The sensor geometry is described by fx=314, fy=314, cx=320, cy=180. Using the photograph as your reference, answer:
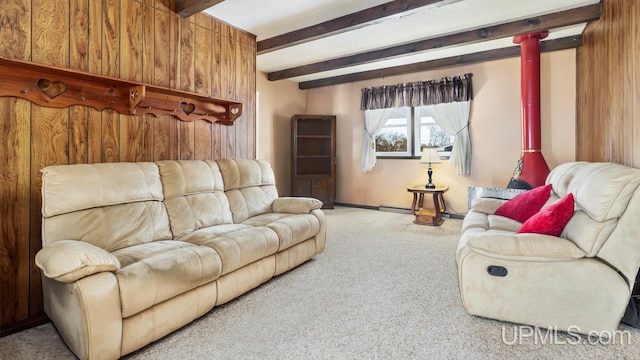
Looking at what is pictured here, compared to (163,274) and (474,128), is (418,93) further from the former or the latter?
(163,274)

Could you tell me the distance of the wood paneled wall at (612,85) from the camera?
2.50 m

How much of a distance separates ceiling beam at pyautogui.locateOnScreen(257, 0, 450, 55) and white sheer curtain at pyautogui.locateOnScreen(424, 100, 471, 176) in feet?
8.24

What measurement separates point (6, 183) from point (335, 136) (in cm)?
498

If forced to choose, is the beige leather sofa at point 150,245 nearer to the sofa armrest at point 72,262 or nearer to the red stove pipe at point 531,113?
the sofa armrest at point 72,262

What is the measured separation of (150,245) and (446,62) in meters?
4.79

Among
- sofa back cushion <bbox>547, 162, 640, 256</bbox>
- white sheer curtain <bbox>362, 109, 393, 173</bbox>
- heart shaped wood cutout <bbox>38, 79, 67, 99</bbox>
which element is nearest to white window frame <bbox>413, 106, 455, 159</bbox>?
white sheer curtain <bbox>362, 109, 393, 173</bbox>

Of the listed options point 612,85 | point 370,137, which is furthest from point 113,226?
point 370,137

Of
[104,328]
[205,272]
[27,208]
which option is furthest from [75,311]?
[27,208]

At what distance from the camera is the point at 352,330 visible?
1904mm

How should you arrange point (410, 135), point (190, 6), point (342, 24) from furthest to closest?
point (410, 135), point (342, 24), point (190, 6)

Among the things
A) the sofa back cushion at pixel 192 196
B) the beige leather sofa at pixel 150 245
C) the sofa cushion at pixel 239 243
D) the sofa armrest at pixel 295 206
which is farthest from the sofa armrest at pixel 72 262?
the sofa armrest at pixel 295 206

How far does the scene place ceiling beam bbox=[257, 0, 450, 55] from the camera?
3002 millimetres

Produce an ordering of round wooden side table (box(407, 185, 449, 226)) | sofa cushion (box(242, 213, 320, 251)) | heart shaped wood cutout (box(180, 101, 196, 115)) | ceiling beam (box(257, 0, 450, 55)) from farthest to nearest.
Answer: round wooden side table (box(407, 185, 449, 226)) < heart shaped wood cutout (box(180, 101, 196, 115)) < ceiling beam (box(257, 0, 450, 55)) < sofa cushion (box(242, 213, 320, 251))

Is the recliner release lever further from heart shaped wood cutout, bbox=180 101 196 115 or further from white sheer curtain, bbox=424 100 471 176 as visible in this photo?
white sheer curtain, bbox=424 100 471 176
